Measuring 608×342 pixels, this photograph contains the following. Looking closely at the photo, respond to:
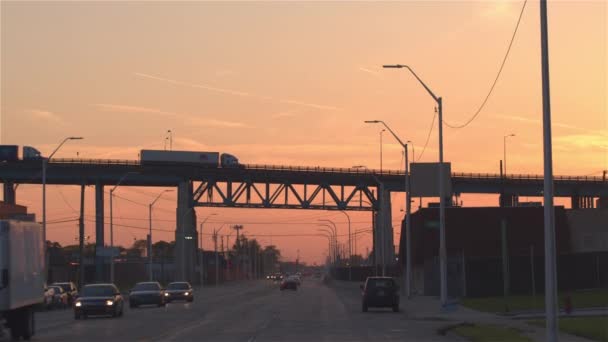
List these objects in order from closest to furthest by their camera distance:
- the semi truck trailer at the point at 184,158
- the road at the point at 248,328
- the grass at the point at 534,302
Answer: the road at the point at 248,328
the grass at the point at 534,302
the semi truck trailer at the point at 184,158

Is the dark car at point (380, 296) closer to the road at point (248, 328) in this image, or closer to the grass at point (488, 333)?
the road at point (248, 328)

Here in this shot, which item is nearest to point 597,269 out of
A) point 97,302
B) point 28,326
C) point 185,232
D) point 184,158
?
point 97,302

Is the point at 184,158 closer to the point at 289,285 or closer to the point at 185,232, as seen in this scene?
the point at 185,232

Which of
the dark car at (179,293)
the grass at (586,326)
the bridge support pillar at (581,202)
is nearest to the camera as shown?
the grass at (586,326)

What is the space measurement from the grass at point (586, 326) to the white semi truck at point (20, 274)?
14973 millimetres

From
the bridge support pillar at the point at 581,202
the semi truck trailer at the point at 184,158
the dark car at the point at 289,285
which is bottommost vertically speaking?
the dark car at the point at 289,285

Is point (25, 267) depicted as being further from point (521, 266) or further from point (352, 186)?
point (352, 186)

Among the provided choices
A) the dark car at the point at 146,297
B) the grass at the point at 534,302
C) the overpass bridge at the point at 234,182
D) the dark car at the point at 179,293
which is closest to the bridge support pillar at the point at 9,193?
the overpass bridge at the point at 234,182

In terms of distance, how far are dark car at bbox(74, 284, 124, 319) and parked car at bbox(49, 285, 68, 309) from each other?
1793 cm

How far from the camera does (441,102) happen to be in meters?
48.5

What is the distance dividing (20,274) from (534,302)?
27316mm

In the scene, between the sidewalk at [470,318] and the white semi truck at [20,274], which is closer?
the white semi truck at [20,274]

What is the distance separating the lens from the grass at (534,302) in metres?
45.7

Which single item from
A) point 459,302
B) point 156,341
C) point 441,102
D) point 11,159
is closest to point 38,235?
point 156,341
